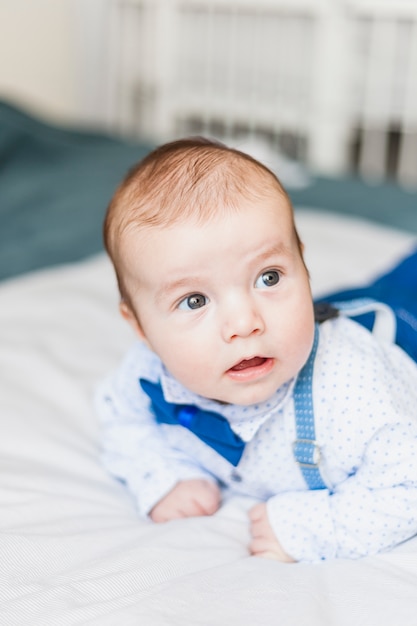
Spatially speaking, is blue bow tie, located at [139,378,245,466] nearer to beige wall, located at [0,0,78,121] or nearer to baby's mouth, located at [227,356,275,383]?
baby's mouth, located at [227,356,275,383]

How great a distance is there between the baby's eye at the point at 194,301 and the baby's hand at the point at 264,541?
23 cm

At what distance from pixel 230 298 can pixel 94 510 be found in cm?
28

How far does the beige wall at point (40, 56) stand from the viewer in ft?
9.62

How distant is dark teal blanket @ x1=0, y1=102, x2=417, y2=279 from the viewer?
66.1 inches

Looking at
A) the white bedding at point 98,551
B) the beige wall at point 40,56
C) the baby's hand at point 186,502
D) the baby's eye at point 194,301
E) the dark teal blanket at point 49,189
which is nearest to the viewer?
the white bedding at point 98,551

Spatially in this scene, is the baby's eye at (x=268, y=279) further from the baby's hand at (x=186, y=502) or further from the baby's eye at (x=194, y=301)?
the baby's hand at (x=186, y=502)

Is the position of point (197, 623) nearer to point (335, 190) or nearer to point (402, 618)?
point (402, 618)

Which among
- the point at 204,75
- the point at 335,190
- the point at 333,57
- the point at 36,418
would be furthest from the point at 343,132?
the point at 36,418

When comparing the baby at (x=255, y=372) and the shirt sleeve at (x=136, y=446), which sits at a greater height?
the baby at (x=255, y=372)

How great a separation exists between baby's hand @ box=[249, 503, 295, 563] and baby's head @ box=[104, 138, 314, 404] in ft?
0.46

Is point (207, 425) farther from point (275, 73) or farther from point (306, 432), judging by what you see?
point (275, 73)

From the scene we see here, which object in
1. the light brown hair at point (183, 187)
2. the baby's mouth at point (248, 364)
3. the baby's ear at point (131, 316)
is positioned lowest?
the baby's ear at point (131, 316)

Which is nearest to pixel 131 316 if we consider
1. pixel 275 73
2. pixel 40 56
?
pixel 275 73

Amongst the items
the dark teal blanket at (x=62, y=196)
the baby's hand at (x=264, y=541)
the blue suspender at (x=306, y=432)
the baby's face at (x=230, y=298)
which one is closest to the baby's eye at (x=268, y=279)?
the baby's face at (x=230, y=298)
